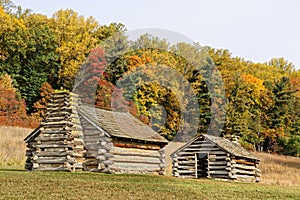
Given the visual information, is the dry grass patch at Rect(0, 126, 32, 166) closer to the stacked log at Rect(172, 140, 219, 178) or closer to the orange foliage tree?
the orange foliage tree

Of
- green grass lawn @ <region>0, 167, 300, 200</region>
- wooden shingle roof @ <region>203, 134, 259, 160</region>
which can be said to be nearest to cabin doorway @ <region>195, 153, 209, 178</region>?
wooden shingle roof @ <region>203, 134, 259, 160</region>

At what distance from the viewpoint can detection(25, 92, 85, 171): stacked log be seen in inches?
947

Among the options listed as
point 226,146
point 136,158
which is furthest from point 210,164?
point 136,158

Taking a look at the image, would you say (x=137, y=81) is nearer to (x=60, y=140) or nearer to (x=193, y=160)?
(x=193, y=160)

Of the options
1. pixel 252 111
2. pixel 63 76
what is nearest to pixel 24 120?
pixel 63 76

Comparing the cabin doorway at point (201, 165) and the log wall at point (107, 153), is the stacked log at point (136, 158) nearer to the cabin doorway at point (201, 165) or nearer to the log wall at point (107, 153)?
the log wall at point (107, 153)

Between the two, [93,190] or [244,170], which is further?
[244,170]

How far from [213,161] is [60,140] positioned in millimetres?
10459

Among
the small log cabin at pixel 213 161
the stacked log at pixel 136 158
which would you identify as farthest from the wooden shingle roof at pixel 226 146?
the stacked log at pixel 136 158

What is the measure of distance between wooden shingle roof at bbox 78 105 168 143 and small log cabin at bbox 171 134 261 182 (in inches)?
132

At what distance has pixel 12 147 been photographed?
33375 millimetres

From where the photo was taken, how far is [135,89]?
43.6m

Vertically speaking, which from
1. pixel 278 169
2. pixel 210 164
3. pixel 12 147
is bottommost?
pixel 278 169

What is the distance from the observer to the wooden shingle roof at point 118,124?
25031mm
